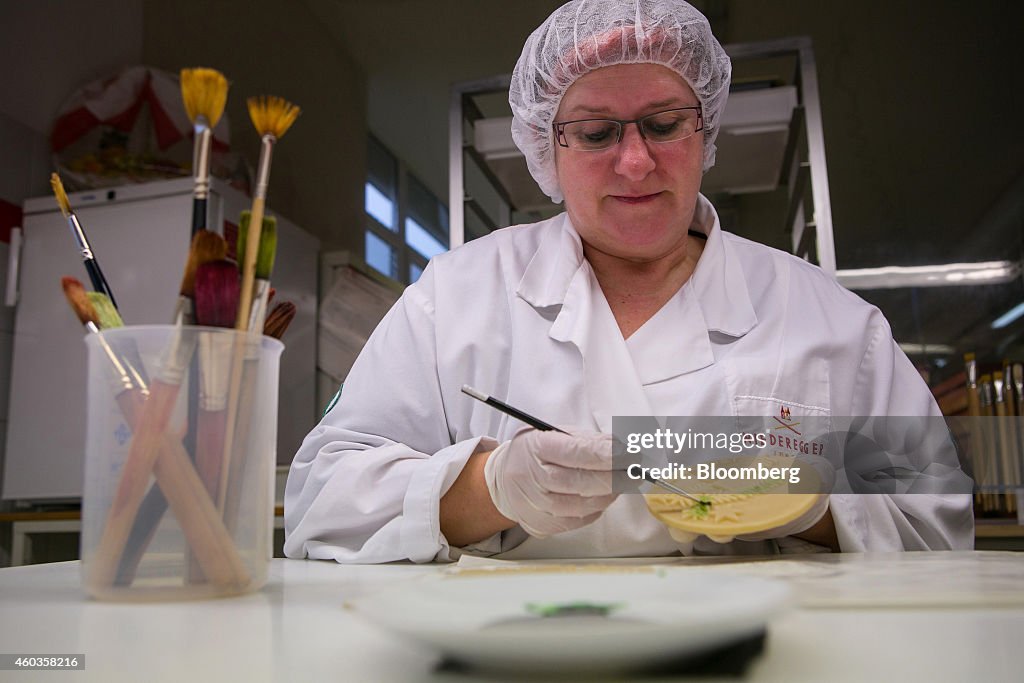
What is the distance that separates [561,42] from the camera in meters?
1.28

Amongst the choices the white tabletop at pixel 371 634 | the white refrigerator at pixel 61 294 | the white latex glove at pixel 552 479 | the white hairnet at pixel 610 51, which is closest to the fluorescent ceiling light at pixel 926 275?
the white hairnet at pixel 610 51

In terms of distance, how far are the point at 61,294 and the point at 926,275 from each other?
321 cm

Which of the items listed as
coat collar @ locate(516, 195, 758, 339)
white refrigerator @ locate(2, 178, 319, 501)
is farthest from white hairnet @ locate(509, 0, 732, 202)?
white refrigerator @ locate(2, 178, 319, 501)

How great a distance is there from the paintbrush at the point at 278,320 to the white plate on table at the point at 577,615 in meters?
0.26

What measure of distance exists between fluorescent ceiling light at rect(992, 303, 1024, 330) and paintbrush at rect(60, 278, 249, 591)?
317 centimetres

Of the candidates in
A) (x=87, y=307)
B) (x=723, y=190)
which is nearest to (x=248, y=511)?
(x=87, y=307)

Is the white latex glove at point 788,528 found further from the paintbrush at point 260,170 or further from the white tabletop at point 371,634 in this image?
the paintbrush at point 260,170

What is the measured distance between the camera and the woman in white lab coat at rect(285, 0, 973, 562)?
0.97 metres

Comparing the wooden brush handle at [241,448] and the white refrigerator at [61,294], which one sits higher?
the white refrigerator at [61,294]

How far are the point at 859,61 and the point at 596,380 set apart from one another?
2.96 m

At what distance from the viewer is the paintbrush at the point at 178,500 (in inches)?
19.6

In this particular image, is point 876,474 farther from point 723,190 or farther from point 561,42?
point 723,190

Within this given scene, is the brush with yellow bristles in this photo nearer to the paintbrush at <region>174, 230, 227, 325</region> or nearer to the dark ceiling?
the paintbrush at <region>174, 230, 227, 325</region>

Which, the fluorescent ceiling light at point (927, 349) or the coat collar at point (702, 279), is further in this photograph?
the fluorescent ceiling light at point (927, 349)
